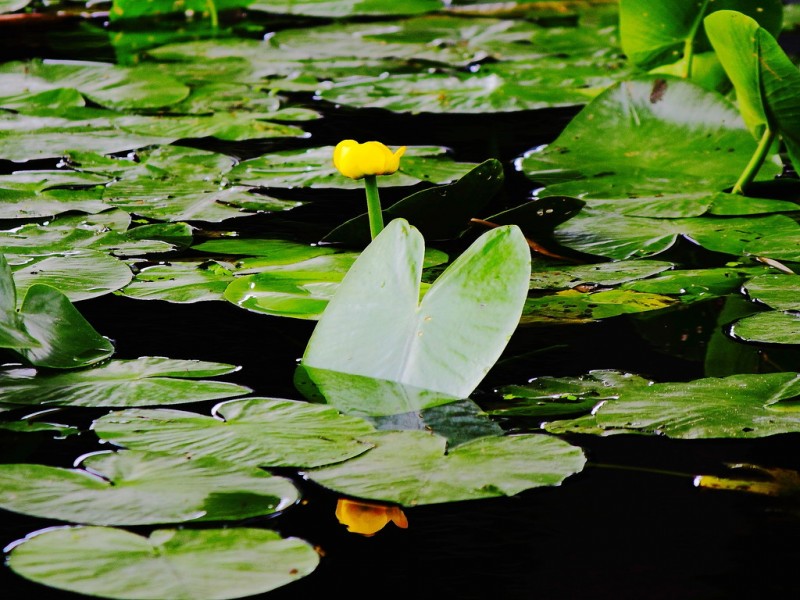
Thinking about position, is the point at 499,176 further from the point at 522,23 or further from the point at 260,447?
the point at 522,23

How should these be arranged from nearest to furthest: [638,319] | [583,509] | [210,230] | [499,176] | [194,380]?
[583,509] → [194,380] → [638,319] → [499,176] → [210,230]

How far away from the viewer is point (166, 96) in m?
2.12

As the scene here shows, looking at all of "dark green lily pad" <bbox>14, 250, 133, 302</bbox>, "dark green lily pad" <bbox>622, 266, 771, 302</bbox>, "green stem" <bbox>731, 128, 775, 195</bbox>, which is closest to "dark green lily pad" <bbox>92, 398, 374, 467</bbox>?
"dark green lily pad" <bbox>14, 250, 133, 302</bbox>

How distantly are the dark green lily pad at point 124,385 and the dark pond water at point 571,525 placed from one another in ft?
0.08

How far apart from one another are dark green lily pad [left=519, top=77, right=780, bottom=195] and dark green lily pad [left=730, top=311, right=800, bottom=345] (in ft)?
1.73

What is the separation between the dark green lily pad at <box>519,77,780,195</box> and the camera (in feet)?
5.25

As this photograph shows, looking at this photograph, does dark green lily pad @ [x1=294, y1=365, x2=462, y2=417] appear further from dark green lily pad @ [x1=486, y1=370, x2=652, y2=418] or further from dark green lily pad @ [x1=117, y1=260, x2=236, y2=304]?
dark green lily pad @ [x1=117, y1=260, x2=236, y2=304]

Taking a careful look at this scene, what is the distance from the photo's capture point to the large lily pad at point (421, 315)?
2.95ft

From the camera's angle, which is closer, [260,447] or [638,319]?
[260,447]

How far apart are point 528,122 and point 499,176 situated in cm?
87

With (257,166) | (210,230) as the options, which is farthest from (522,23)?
(210,230)

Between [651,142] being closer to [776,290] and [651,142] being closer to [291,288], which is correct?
[776,290]

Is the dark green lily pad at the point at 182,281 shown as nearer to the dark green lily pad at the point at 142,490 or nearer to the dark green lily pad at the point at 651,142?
the dark green lily pad at the point at 142,490

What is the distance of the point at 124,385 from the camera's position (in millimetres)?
896
